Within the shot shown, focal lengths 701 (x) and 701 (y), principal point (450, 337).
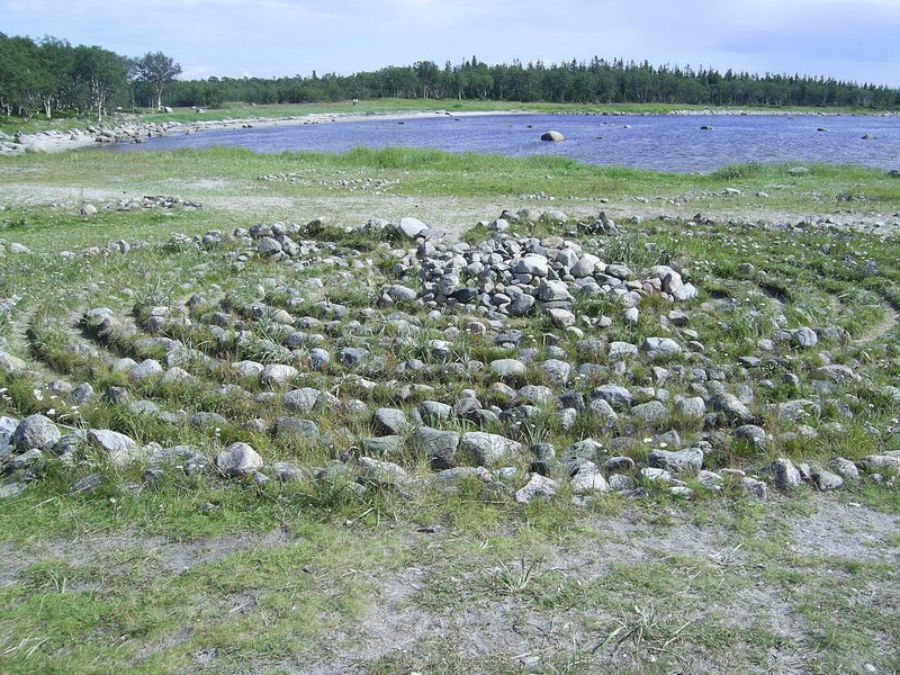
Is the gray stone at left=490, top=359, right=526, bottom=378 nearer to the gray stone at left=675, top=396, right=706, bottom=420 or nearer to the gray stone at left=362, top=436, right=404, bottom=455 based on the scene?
the gray stone at left=675, top=396, right=706, bottom=420

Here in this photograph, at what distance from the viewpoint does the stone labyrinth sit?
5266mm

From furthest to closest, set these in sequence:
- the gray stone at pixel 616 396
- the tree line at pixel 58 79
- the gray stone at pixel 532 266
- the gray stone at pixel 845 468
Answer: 1. the tree line at pixel 58 79
2. the gray stone at pixel 532 266
3. the gray stone at pixel 616 396
4. the gray stone at pixel 845 468

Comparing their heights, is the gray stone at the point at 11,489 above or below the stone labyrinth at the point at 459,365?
below

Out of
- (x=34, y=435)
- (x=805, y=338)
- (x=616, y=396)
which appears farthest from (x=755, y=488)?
(x=34, y=435)

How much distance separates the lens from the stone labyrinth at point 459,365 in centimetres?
527

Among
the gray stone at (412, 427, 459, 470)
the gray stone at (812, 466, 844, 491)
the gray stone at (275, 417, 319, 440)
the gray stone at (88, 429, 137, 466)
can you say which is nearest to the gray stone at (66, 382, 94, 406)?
the gray stone at (88, 429, 137, 466)

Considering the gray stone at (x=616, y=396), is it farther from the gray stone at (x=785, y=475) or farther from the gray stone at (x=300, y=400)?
the gray stone at (x=300, y=400)

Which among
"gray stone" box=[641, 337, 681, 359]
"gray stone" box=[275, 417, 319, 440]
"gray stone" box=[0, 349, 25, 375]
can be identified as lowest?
"gray stone" box=[275, 417, 319, 440]

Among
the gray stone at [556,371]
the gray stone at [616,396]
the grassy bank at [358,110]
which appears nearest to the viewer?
the gray stone at [616,396]

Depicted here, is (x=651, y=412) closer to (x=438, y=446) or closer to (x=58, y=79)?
(x=438, y=446)

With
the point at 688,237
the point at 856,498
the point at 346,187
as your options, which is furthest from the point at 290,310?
the point at 346,187

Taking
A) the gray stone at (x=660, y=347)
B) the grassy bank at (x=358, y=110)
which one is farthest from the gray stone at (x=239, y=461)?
the grassy bank at (x=358, y=110)

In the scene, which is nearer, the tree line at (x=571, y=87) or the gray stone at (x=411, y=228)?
the gray stone at (x=411, y=228)

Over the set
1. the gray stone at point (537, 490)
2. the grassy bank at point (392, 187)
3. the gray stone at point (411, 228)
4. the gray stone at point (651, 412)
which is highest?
the grassy bank at point (392, 187)
